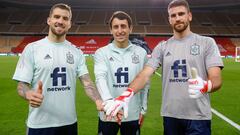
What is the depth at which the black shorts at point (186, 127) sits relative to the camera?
11.6 feet

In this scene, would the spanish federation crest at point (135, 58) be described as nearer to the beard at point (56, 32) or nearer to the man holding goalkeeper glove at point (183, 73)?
the man holding goalkeeper glove at point (183, 73)

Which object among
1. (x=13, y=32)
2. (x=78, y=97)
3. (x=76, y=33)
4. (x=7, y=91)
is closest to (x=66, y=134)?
(x=78, y=97)

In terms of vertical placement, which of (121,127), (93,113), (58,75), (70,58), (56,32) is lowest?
(93,113)

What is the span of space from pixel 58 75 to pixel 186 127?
164cm

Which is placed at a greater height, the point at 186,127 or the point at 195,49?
the point at 195,49

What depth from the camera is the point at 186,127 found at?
12.0 ft

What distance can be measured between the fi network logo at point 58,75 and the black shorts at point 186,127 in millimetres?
1344

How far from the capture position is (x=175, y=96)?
370 centimetres

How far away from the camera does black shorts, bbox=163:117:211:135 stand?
3.53m

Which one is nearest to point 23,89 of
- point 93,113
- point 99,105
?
point 99,105

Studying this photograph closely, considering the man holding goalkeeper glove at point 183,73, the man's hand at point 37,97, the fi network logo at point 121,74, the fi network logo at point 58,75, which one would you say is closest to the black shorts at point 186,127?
the man holding goalkeeper glove at point 183,73

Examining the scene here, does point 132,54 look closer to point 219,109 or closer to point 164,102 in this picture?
point 164,102

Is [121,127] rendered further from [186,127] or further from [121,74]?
[186,127]

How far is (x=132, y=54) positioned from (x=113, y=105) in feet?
3.66
